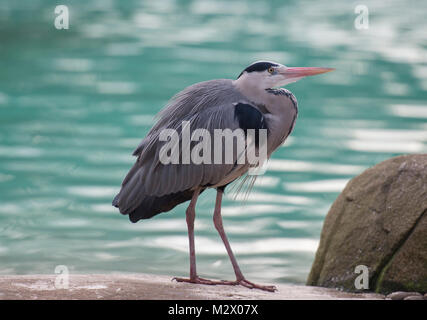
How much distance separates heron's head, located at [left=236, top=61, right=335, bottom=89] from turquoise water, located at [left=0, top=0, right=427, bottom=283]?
260cm

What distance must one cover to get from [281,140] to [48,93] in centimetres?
970

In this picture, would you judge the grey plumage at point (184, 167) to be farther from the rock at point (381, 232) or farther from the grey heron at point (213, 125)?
the rock at point (381, 232)

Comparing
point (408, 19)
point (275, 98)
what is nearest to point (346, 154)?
point (275, 98)

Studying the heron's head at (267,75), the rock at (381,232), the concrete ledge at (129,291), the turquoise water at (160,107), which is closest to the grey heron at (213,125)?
the heron's head at (267,75)

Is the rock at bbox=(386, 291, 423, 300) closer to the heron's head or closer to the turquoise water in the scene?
the heron's head

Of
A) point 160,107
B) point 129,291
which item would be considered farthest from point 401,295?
point 160,107

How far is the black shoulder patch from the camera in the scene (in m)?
5.05

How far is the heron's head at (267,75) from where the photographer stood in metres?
5.11

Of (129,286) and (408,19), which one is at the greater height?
(408,19)

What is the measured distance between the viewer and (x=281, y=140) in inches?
208

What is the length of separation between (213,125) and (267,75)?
0.46 meters

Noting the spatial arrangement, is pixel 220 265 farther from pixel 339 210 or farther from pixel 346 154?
pixel 346 154

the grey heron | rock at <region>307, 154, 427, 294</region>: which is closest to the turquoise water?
rock at <region>307, 154, 427, 294</region>

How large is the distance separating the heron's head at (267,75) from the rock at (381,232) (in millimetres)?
994
